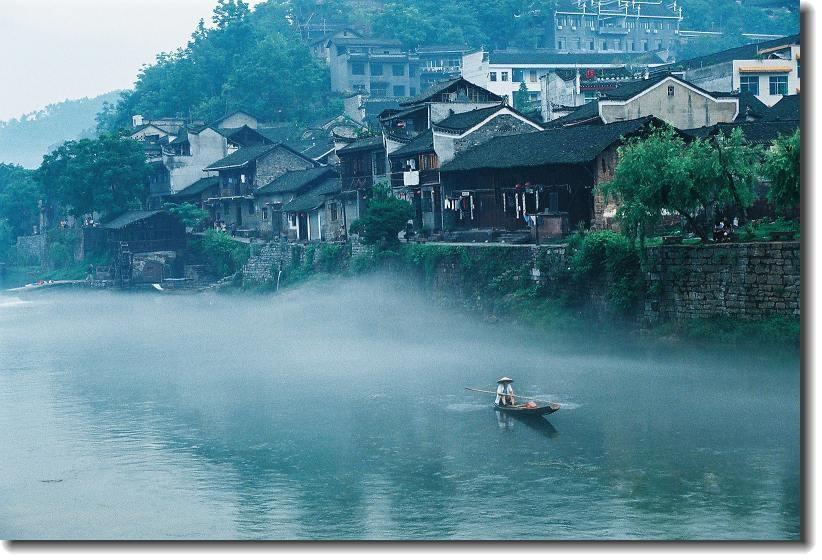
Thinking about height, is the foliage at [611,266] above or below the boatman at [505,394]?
above

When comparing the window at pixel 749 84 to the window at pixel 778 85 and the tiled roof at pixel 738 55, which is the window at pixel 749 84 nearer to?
the window at pixel 778 85

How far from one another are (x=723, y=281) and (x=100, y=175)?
3900 cm

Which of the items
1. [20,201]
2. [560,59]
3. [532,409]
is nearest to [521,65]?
[560,59]

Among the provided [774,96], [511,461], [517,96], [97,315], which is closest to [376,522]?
[511,461]

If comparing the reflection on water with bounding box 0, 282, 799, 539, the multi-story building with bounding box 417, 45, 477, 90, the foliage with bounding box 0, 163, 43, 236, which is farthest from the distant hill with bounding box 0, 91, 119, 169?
the reflection on water with bounding box 0, 282, 799, 539

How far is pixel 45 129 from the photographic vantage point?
7400 cm

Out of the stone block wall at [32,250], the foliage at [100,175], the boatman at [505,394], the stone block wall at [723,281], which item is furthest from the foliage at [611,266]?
the stone block wall at [32,250]

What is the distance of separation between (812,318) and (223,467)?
10.1m

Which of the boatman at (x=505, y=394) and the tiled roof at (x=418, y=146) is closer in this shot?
the boatman at (x=505, y=394)

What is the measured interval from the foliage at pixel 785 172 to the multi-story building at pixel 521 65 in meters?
45.5

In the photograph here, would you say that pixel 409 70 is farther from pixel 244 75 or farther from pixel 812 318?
pixel 812 318

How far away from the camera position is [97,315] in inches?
1681

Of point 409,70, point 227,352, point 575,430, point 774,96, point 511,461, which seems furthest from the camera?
point 409,70

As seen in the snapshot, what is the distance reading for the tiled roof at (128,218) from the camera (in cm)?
5165
